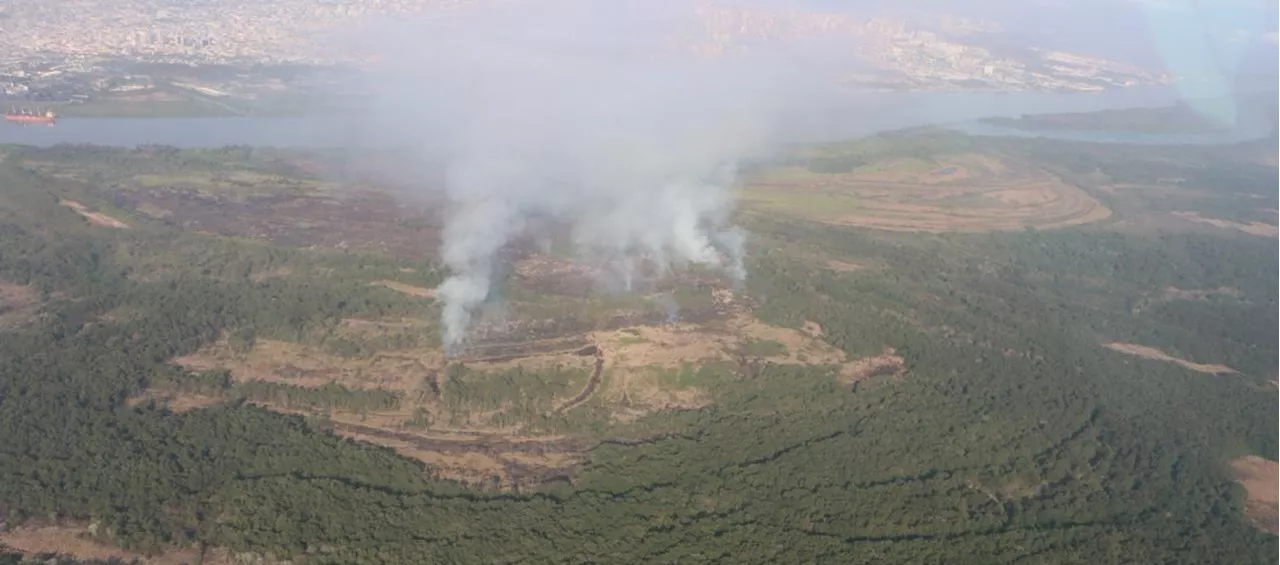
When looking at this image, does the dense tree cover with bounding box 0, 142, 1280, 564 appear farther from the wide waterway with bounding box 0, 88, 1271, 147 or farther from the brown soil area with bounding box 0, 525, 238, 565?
the wide waterway with bounding box 0, 88, 1271, 147

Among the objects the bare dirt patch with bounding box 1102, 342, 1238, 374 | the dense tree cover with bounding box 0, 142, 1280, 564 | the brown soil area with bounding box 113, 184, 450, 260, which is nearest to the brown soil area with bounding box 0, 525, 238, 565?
the dense tree cover with bounding box 0, 142, 1280, 564

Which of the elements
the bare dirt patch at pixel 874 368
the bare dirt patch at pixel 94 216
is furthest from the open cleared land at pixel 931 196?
the bare dirt patch at pixel 94 216

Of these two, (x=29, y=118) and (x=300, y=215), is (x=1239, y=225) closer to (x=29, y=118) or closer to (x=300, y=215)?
(x=300, y=215)

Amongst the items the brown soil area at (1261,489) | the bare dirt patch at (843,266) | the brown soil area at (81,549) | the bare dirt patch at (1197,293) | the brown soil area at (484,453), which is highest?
the bare dirt patch at (1197,293)

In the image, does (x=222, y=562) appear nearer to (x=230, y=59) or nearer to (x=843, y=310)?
(x=843, y=310)

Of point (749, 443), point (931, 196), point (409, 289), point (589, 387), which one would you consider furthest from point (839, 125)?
point (749, 443)

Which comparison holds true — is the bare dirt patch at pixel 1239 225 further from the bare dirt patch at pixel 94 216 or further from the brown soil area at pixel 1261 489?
the bare dirt patch at pixel 94 216
